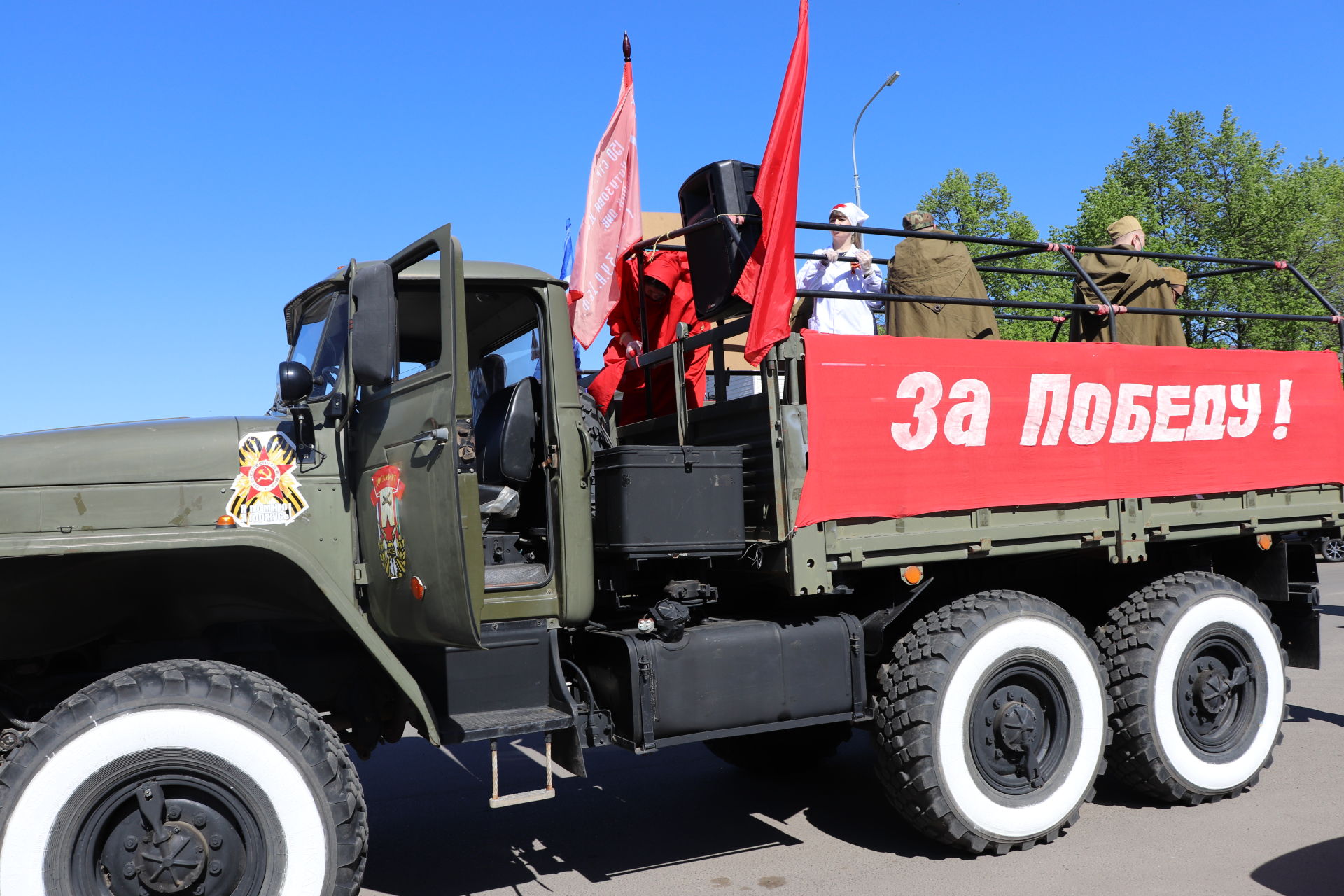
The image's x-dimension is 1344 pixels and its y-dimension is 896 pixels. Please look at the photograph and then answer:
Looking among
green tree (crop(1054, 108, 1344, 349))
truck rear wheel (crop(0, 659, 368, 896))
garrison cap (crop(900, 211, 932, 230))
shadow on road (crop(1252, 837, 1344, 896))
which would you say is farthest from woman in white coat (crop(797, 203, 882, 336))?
green tree (crop(1054, 108, 1344, 349))

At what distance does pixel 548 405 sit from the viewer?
441cm

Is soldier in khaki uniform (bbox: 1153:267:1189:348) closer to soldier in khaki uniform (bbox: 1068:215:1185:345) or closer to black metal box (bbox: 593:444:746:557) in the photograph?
soldier in khaki uniform (bbox: 1068:215:1185:345)

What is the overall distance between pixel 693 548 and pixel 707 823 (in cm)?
183

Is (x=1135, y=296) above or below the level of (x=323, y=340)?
above

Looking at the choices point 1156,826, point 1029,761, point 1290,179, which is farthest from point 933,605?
point 1290,179

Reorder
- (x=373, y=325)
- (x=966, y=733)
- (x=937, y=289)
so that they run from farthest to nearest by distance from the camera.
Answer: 1. (x=937, y=289)
2. (x=966, y=733)
3. (x=373, y=325)

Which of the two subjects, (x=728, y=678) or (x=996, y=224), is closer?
(x=728, y=678)

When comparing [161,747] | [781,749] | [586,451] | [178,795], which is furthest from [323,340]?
[781,749]

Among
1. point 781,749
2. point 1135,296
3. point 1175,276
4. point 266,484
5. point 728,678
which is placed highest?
point 1175,276

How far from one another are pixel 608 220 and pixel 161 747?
13.2ft

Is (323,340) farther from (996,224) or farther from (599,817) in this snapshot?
(996,224)

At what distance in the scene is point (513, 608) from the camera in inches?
170

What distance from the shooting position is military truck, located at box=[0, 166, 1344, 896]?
363 centimetres

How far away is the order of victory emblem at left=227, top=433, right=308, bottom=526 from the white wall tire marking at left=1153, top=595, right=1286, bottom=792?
4.16 m
